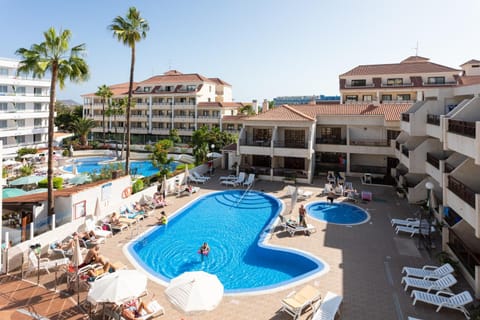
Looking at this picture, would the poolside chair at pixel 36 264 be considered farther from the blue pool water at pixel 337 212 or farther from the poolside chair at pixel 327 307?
the blue pool water at pixel 337 212

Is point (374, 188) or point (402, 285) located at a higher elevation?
point (374, 188)

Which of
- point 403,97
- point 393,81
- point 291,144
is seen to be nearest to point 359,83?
point 393,81

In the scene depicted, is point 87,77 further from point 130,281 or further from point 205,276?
point 205,276

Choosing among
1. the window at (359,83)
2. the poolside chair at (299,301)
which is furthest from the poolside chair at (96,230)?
the window at (359,83)

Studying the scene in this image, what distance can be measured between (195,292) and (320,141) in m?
28.3

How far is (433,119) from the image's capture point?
1928cm

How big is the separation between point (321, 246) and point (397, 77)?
4116 centimetres

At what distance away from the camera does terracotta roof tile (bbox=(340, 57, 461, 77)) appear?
47.8 meters

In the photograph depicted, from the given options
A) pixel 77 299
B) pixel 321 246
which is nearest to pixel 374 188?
pixel 321 246

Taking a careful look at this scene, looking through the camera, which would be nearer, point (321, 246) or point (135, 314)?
point (135, 314)

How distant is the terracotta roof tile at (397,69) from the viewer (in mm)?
47750

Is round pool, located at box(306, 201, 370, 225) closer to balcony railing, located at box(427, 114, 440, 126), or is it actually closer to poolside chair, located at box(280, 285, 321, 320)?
balcony railing, located at box(427, 114, 440, 126)

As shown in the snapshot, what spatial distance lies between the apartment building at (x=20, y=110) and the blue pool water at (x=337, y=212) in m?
44.2

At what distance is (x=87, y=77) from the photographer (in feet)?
61.4
